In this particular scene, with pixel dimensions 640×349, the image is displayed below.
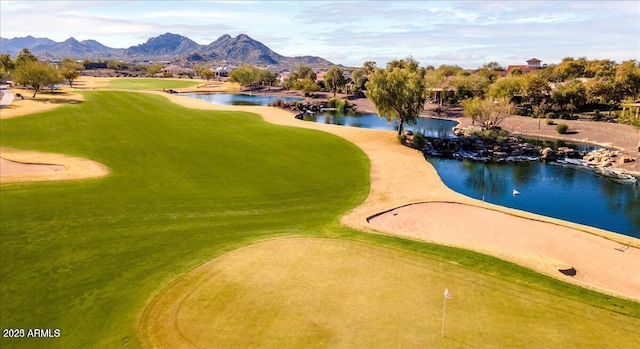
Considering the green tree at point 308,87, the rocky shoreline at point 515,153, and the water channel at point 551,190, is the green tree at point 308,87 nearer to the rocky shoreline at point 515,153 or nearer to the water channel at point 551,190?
the rocky shoreline at point 515,153

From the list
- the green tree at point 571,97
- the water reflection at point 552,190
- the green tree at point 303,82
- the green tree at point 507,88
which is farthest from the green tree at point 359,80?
the water reflection at point 552,190

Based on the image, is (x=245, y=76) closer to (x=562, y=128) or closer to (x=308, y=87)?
(x=308, y=87)

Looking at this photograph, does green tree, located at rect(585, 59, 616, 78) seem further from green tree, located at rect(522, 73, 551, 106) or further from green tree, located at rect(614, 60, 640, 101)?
green tree, located at rect(522, 73, 551, 106)

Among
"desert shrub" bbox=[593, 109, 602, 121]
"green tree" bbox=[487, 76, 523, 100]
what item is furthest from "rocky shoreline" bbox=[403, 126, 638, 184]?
"green tree" bbox=[487, 76, 523, 100]

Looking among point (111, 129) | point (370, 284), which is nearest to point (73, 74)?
point (111, 129)

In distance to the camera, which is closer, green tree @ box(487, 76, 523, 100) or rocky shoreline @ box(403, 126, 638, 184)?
rocky shoreline @ box(403, 126, 638, 184)

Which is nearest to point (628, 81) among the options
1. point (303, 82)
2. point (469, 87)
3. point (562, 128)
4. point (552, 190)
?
point (562, 128)
